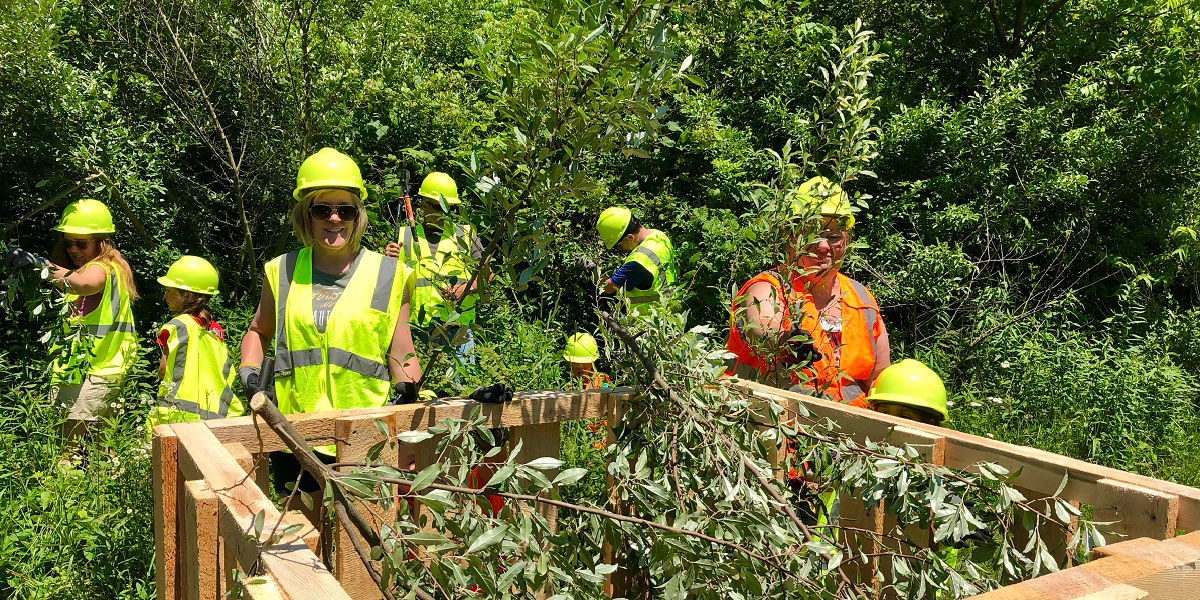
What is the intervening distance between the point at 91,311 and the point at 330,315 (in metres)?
2.87

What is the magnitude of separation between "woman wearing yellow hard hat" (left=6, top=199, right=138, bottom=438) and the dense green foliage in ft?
2.67

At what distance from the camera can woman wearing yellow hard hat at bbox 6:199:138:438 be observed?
4449 millimetres

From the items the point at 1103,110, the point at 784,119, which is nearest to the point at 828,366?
the point at 784,119

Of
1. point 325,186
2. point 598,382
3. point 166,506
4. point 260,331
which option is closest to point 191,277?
point 260,331

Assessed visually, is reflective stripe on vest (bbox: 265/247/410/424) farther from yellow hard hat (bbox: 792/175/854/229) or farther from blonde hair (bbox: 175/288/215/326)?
blonde hair (bbox: 175/288/215/326)

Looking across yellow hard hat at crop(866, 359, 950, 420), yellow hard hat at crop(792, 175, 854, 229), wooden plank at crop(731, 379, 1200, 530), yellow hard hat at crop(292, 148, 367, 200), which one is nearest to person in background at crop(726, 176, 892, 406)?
yellow hard hat at crop(792, 175, 854, 229)

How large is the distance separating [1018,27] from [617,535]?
749cm

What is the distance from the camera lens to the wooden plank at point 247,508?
4.07 feet

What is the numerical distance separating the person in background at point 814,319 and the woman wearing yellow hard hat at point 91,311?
3.15 meters

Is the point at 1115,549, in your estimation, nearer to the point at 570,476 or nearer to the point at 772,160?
the point at 570,476

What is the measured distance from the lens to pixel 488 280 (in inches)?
97.5

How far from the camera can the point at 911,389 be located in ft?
9.70

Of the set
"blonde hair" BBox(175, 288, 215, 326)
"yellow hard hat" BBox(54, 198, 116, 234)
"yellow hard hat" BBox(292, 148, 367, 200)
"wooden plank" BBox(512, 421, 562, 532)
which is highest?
"yellow hard hat" BBox(292, 148, 367, 200)

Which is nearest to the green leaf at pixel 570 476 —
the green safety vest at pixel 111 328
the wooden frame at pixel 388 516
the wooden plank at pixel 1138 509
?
the wooden frame at pixel 388 516
